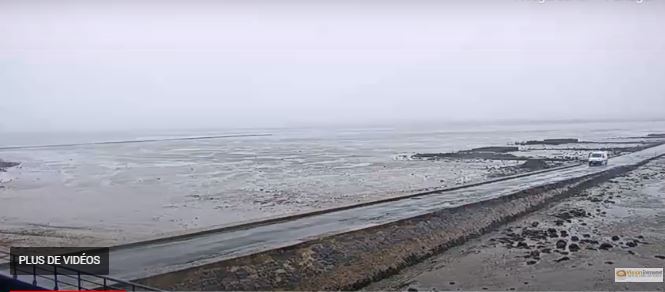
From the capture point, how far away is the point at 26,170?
4378 cm

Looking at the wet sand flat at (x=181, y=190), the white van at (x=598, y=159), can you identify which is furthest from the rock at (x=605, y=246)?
the white van at (x=598, y=159)

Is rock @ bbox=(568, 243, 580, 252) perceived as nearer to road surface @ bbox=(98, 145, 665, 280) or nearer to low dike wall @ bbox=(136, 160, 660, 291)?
low dike wall @ bbox=(136, 160, 660, 291)

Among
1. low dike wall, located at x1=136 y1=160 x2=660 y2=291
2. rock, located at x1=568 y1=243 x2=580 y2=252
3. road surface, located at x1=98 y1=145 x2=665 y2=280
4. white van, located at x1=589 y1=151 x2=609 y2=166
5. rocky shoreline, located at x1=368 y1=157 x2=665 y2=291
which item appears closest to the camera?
low dike wall, located at x1=136 y1=160 x2=660 y2=291

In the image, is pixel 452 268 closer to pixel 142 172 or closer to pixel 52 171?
pixel 142 172

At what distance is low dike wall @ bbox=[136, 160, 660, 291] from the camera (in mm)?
11984

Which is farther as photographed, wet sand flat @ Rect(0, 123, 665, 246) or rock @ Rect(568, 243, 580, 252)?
wet sand flat @ Rect(0, 123, 665, 246)

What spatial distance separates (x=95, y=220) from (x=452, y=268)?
1437 cm

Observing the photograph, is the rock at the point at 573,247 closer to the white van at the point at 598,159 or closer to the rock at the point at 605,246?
the rock at the point at 605,246

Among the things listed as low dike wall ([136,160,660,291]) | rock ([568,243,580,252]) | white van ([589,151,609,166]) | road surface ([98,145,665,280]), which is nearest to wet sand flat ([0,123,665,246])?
road surface ([98,145,665,280])

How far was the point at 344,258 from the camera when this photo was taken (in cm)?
1430

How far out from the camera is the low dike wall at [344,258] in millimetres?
11984

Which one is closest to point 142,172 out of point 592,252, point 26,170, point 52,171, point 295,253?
point 52,171

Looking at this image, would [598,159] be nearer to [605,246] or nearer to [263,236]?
[605,246]

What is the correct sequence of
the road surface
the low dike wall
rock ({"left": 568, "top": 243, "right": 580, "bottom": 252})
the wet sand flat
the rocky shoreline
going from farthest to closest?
the wet sand flat, rock ({"left": 568, "top": 243, "right": 580, "bottom": 252}), the rocky shoreline, the road surface, the low dike wall
